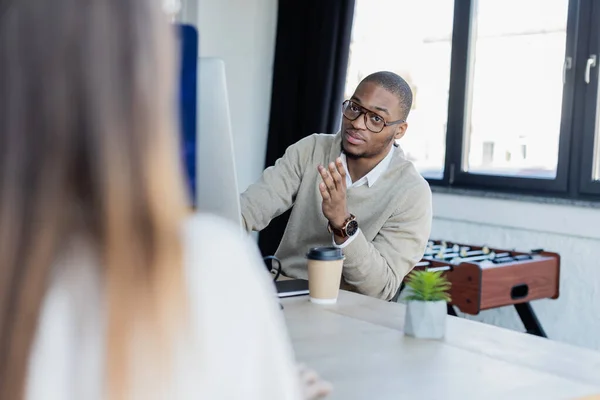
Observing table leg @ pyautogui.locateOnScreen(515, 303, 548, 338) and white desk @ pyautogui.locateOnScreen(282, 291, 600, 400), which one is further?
table leg @ pyautogui.locateOnScreen(515, 303, 548, 338)

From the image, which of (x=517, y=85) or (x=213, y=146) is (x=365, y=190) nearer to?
(x=213, y=146)

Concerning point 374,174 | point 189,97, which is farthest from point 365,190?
point 189,97

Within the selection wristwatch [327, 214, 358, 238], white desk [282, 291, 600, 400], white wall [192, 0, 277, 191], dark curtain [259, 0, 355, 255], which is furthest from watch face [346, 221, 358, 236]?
white wall [192, 0, 277, 191]

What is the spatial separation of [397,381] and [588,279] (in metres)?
2.07

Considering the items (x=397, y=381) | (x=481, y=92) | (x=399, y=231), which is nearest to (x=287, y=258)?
(x=399, y=231)

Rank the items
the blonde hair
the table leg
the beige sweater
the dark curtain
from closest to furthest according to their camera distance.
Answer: the blonde hair
the beige sweater
the table leg
the dark curtain

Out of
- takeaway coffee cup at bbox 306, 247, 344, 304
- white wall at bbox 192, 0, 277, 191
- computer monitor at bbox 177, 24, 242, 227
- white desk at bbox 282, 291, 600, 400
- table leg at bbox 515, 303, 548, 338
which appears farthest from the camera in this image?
white wall at bbox 192, 0, 277, 191

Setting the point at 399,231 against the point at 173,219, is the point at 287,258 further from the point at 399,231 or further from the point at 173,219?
the point at 173,219

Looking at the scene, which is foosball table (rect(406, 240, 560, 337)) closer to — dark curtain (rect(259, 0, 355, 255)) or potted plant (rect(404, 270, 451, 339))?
dark curtain (rect(259, 0, 355, 255))

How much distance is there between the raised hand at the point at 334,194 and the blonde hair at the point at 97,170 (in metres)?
1.49

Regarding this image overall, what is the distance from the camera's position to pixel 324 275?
67.7 inches

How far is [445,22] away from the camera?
3633 mm

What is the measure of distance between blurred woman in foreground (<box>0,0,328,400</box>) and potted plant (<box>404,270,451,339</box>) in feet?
2.97

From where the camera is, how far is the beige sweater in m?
2.19
